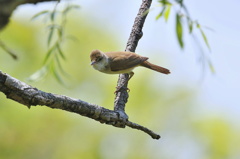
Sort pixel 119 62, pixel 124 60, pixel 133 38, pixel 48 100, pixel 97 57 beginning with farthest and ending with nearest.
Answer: pixel 97 57 → pixel 119 62 → pixel 124 60 → pixel 133 38 → pixel 48 100

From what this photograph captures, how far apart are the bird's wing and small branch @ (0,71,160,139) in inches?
40.7

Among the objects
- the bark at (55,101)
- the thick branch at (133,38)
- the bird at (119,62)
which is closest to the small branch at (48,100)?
the bark at (55,101)

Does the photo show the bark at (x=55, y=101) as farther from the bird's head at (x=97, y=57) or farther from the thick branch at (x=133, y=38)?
the bird's head at (x=97, y=57)

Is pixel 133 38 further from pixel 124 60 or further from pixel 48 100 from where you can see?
pixel 48 100

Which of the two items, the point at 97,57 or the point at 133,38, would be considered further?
the point at 97,57

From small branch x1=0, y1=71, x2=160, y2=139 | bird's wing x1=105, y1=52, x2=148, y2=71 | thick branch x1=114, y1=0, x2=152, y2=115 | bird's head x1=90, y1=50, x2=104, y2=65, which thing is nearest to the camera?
small branch x1=0, y1=71, x2=160, y2=139

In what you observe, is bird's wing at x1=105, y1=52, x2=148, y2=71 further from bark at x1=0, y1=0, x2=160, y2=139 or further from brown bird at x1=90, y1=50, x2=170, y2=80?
bark at x1=0, y1=0, x2=160, y2=139

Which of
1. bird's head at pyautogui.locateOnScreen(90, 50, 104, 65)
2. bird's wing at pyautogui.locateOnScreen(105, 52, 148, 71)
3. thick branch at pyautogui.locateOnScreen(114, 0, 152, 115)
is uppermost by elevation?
thick branch at pyautogui.locateOnScreen(114, 0, 152, 115)

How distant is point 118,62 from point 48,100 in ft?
5.28

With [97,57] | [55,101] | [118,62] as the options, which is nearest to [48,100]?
[55,101]

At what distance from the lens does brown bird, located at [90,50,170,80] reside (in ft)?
11.3

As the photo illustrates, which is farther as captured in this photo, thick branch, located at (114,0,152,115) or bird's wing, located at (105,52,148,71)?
bird's wing, located at (105,52,148,71)

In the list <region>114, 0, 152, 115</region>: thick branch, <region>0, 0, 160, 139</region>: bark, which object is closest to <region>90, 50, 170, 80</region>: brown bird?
<region>114, 0, 152, 115</region>: thick branch

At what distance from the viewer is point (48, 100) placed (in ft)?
6.58
